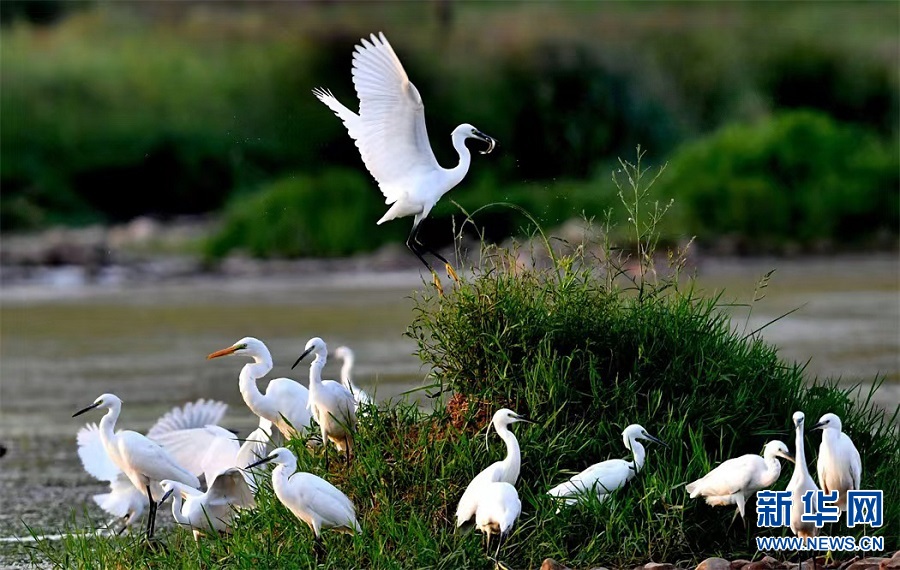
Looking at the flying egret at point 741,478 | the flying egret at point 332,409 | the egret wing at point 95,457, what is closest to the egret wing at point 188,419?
the egret wing at point 95,457

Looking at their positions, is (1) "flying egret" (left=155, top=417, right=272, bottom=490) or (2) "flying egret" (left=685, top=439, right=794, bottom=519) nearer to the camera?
(2) "flying egret" (left=685, top=439, right=794, bottom=519)

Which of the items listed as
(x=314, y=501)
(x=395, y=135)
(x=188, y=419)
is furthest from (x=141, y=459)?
(x=395, y=135)

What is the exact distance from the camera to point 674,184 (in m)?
25.1

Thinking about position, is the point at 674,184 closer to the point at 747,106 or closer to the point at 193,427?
the point at 747,106

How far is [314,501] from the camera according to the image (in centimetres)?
576

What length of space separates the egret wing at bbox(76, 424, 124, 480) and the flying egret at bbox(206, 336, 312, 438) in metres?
0.92

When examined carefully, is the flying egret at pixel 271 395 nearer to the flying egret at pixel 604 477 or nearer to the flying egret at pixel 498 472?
the flying egret at pixel 498 472

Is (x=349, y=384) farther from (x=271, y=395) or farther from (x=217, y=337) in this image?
(x=217, y=337)

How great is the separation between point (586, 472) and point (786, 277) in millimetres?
15440

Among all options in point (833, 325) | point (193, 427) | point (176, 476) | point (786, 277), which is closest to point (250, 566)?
point (176, 476)

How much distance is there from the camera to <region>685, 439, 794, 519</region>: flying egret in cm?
573

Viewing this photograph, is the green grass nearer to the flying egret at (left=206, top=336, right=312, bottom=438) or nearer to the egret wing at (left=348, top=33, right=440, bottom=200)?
the flying egret at (left=206, top=336, right=312, bottom=438)

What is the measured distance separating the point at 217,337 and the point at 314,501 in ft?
33.3

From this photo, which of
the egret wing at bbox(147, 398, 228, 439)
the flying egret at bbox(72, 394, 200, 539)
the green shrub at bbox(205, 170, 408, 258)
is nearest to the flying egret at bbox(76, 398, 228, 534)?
the egret wing at bbox(147, 398, 228, 439)
